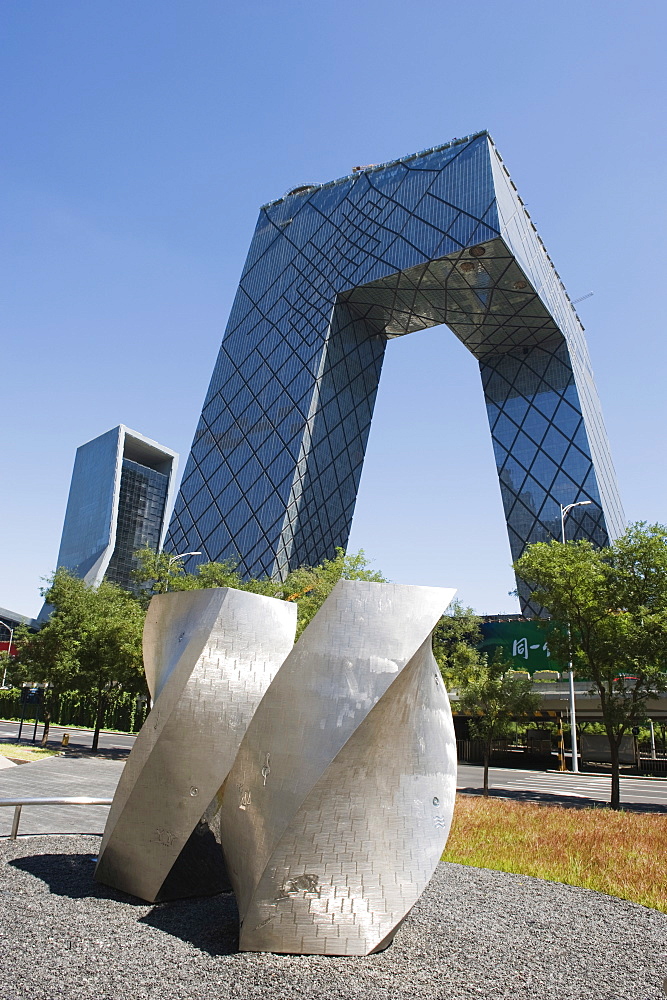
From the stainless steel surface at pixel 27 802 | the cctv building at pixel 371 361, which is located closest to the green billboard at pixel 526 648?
the stainless steel surface at pixel 27 802

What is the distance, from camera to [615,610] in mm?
22359

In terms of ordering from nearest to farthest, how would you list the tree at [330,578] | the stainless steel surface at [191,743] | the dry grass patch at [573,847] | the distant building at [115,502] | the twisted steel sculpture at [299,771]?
the twisted steel sculpture at [299,771] → the stainless steel surface at [191,743] → the dry grass patch at [573,847] → the tree at [330,578] → the distant building at [115,502]

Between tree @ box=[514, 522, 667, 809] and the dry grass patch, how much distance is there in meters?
6.94

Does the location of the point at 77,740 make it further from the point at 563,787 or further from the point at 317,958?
the point at 317,958

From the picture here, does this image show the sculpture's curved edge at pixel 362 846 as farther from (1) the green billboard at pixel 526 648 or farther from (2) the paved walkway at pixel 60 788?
(1) the green billboard at pixel 526 648

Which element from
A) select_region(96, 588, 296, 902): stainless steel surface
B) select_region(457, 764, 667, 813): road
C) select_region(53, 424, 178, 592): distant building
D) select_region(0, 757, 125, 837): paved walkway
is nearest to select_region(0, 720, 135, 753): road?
select_region(0, 757, 125, 837): paved walkway

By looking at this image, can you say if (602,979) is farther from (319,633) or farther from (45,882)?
(45,882)

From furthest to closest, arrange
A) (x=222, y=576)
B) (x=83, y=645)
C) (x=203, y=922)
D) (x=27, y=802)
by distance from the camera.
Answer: (x=222, y=576) < (x=83, y=645) < (x=27, y=802) < (x=203, y=922)

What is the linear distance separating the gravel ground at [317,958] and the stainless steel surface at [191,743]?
1.12 feet

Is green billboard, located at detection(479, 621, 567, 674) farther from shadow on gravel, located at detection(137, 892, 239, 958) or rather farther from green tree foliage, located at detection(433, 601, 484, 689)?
shadow on gravel, located at detection(137, 892, 239, 958)

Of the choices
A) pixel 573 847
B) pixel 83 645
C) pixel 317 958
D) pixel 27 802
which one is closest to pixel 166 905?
pixel 317 958

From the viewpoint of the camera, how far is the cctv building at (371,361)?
6327 centimetres

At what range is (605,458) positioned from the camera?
237 feet

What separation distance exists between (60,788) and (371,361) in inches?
2581
